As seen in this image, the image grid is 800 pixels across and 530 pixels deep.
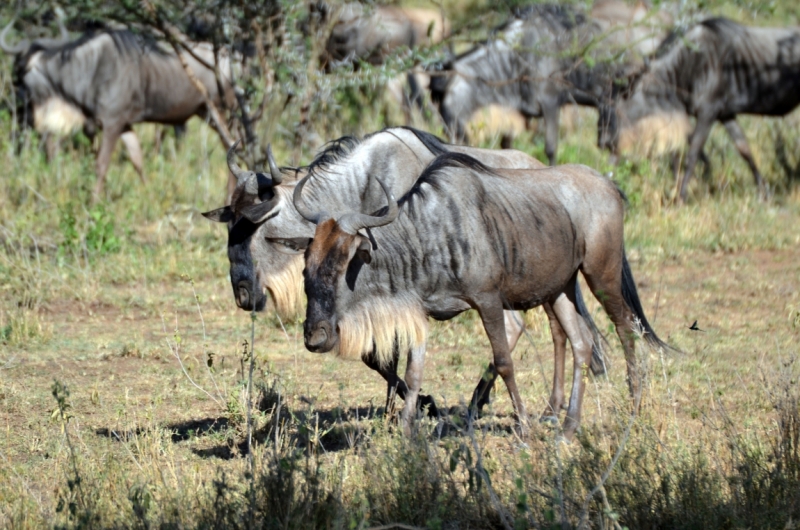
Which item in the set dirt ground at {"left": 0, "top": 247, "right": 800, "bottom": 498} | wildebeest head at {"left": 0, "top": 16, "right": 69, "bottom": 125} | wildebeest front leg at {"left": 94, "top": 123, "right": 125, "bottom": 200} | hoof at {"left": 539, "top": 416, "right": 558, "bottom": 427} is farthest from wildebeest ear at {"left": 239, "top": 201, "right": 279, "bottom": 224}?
wildebeest head at {"left": 0, "top": 16, "right": 69, "bottom": 125}

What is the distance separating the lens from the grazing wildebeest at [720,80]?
10047 mm

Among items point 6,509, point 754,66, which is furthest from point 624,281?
point 754,66

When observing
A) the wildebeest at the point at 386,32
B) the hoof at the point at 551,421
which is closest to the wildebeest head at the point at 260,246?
the hoof at the point at 551,421

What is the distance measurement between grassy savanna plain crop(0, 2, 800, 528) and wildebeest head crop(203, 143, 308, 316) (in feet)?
1.09

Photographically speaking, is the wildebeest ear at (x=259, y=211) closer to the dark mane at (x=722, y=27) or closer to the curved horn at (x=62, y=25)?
the curved horn at (x=62, y=25)

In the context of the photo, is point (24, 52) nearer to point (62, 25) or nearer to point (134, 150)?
point (62, 25)

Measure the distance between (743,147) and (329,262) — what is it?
706 centimetres

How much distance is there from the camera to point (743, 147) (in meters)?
10.1

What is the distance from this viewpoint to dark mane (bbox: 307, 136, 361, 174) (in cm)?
544

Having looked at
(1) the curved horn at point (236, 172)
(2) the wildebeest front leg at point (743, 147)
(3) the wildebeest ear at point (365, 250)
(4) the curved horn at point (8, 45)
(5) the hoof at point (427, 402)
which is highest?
(3) the wildebeest ear at point (365, 250)

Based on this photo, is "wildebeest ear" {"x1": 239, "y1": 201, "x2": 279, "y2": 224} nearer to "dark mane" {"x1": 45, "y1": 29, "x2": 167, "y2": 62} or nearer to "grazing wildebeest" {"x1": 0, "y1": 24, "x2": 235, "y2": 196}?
"grazing wildebeest" {"x1": 0, "y1": 24, "x2": 235, "y2": 196}

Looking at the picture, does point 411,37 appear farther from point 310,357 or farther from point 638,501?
point 638,501

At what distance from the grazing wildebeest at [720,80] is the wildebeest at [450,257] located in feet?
18.0

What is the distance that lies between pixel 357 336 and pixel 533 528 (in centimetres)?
136
